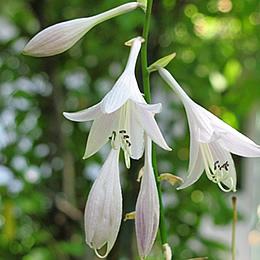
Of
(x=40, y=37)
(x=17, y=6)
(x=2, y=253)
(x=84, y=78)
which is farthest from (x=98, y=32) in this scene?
(x=40, y=37)

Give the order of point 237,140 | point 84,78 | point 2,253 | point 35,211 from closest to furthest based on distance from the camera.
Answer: point 237,140 → point 2,253 → point 35,211 → point 84,78

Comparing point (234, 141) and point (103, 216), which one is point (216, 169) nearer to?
point (234, 141)

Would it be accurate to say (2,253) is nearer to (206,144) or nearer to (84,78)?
(84,78)

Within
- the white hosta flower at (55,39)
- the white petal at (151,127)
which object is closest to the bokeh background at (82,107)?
the white hosta flower at (55,39)

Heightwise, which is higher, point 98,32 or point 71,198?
point 98,32

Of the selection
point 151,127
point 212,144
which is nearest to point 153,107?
point 151,127

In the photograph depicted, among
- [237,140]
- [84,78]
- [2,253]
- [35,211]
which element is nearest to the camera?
→ [237,140]
